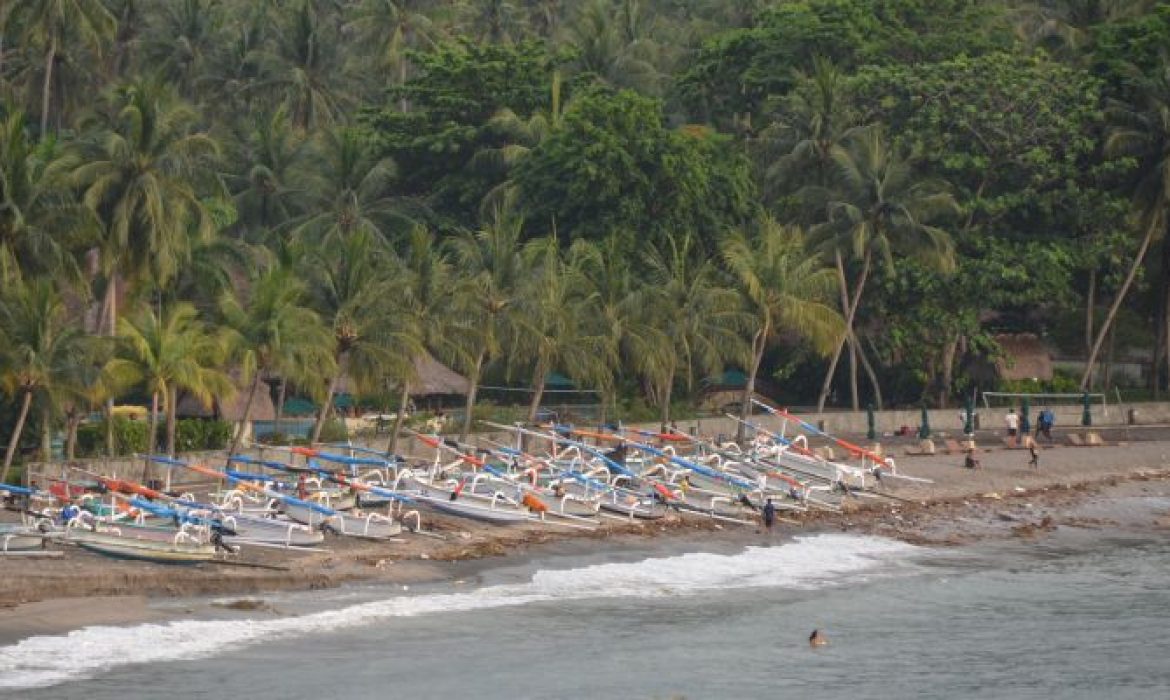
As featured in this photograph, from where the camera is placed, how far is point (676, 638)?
32000mm

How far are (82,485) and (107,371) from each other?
3.47 metres

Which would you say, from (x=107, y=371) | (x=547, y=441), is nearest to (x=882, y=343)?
(x=547, y=441)

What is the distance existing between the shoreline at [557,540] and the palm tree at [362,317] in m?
6.50

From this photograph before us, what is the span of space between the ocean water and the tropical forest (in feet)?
33.5

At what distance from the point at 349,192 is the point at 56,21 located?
42.6ft

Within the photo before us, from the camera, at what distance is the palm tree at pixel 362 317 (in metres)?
44.6

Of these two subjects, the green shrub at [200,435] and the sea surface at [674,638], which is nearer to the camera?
the sea surface at [674,638]

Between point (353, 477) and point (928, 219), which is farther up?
point (928, 219)

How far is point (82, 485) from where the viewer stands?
36656mm

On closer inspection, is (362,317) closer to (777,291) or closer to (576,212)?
(777,291)

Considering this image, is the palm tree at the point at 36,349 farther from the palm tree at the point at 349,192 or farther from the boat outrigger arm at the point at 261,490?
the palm tree at the point at 349,192

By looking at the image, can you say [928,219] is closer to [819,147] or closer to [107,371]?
[819,147]

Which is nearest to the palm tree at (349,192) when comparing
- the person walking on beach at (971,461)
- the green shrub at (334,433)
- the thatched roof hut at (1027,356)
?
the green shrub at (334,433)

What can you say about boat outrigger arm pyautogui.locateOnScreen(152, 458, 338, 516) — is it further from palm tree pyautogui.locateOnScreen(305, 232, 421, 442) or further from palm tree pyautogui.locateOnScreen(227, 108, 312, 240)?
palm tree pyautogui.locateOnScreen(227, 108, 312, 240)
